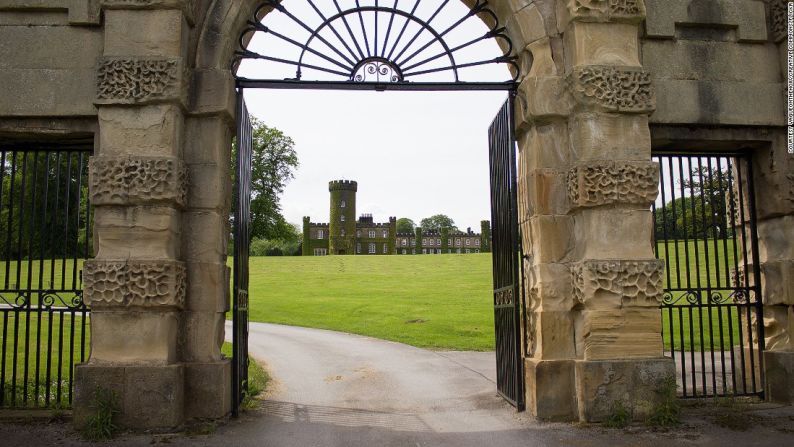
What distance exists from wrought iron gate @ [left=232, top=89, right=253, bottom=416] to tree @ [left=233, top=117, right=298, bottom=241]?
128ft

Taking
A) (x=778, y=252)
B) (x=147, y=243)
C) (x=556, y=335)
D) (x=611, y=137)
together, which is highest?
(x=611, y=137)

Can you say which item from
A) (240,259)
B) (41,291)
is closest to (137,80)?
(240,259)

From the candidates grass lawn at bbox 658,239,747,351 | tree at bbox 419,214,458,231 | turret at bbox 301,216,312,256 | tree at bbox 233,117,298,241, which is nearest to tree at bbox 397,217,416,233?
tree at bbox 419,214,458,231

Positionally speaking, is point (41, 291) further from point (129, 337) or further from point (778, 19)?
point (778, 19)

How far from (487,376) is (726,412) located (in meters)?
4.47

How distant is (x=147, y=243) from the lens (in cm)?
656

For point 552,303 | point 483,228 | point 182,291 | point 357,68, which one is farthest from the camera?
point 483,228

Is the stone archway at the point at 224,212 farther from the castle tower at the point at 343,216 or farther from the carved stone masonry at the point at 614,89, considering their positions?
the castle tower at the point at 343,216

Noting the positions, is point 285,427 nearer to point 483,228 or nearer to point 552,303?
point 552,303

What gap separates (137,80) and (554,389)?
5.69 meters

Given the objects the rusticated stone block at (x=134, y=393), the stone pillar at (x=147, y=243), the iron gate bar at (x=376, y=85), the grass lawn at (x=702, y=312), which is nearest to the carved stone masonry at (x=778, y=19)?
the grass lawn at (x=702, y=312)

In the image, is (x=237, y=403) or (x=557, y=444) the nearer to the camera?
(x=557, y=444)

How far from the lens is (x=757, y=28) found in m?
7.92

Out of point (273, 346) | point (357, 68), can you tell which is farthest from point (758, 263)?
point (273, 346)
